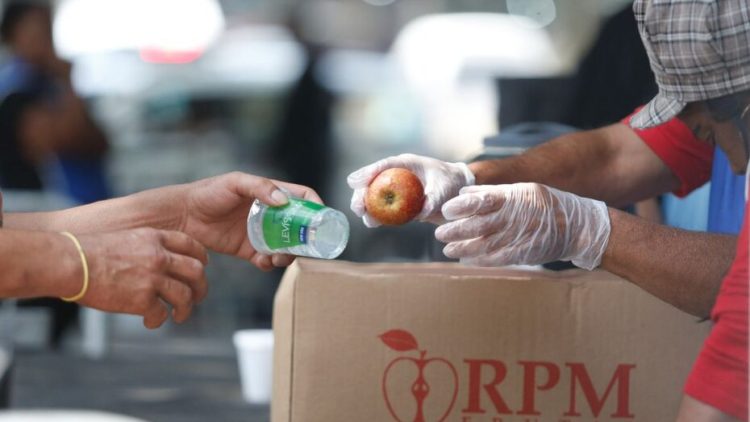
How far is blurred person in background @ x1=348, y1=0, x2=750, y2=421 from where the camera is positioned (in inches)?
74.9

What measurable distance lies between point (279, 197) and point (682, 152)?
3.60ft

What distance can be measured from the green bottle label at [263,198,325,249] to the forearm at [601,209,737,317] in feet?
1.91

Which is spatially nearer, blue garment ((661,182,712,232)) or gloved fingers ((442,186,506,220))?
gloved fingers ((442,186,506,220))

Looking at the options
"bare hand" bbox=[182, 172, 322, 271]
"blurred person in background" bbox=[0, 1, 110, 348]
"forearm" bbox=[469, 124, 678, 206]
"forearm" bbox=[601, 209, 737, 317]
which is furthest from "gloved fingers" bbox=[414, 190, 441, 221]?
"blurred person in background" bbox=[0, 1, 110, 348]

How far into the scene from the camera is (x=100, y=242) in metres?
1.98

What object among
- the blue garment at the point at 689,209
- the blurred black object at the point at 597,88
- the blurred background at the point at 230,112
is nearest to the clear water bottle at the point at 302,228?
the blue garment at the point at 689,209

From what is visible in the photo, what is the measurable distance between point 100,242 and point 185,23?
13.8ft

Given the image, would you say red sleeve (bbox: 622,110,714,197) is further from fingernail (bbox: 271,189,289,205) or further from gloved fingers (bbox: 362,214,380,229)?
fingernail (bbox: 271,189,289,205)

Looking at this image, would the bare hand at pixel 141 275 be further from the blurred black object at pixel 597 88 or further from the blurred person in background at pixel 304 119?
the blurred person in background at pixel 304 119

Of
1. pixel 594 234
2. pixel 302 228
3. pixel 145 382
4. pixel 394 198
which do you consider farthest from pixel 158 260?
pixel 145 382

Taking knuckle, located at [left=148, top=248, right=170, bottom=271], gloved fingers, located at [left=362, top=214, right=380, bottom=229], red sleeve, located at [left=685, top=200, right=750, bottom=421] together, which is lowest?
red sleeve, located at [left=685, top=200, right=750, bottom=421]

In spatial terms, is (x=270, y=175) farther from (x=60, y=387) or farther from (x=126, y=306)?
(x=126, y=306)

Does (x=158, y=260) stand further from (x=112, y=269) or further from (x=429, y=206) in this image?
(x=429, y=206)

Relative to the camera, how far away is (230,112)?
6.25 meters
